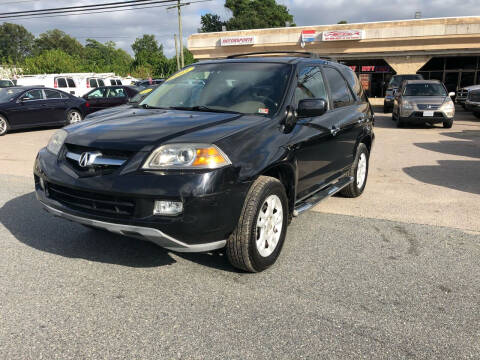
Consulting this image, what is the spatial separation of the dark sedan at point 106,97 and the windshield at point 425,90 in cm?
1056

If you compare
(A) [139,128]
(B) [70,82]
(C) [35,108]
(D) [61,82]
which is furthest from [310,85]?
(B) [70,82]

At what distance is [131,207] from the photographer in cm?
293

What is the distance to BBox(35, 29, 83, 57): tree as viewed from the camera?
371ft

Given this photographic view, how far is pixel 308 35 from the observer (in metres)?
30.6

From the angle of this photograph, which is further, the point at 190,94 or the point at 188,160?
the point at 190,94

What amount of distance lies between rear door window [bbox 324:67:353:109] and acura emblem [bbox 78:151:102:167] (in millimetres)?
2837

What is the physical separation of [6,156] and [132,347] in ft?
27.4

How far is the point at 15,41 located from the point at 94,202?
5255 inches

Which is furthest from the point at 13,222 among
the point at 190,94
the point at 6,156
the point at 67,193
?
the point at 6,156

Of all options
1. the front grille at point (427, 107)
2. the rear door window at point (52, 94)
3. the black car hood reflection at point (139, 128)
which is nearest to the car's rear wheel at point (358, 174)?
the black car hood reflection at point (139, 128)

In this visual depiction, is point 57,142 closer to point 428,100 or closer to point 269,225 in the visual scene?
point 269,225

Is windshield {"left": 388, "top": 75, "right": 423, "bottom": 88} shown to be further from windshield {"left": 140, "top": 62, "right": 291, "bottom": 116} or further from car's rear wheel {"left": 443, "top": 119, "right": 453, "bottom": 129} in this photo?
windshield {"left": 140, "top": 62, "right": 291, "bottom": 116}

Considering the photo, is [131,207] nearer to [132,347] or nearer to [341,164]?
[132,347]

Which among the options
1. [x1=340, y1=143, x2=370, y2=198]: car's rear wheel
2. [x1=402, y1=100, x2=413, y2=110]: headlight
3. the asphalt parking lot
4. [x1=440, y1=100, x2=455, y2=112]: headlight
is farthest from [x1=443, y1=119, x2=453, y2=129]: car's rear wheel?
the asphalt parking lot
